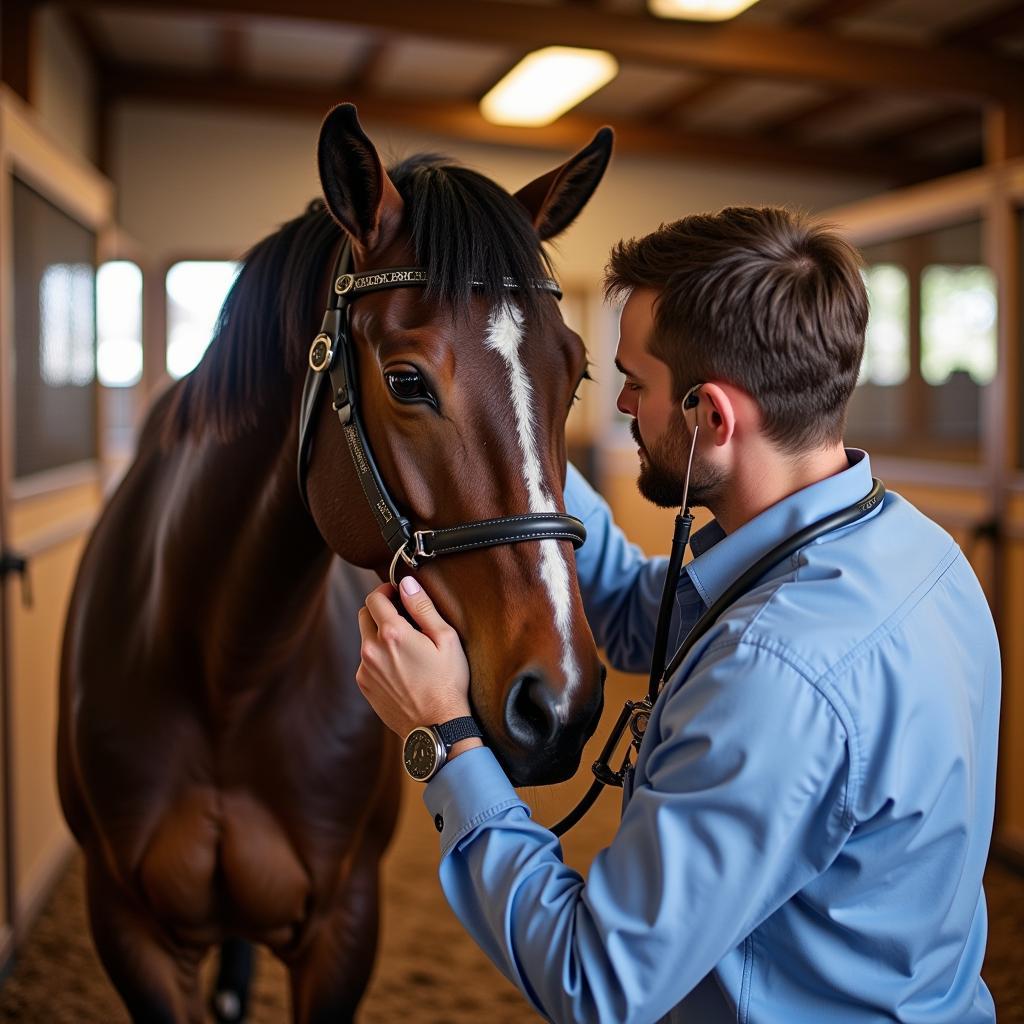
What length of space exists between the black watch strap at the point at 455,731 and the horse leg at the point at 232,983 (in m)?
1.30

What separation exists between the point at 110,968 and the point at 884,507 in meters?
1.21

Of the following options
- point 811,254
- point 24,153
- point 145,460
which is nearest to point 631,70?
point 24,153

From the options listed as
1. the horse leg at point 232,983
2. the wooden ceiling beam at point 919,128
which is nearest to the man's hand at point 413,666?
the horse leg at point 232,983

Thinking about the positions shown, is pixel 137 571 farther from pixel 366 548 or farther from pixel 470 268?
pixel 470 268

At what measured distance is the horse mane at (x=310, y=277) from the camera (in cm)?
98

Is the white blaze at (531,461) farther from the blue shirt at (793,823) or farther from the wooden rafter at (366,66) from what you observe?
the wooden rafter at (366,66)

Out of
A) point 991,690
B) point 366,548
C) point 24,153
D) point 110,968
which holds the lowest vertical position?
point 110,968

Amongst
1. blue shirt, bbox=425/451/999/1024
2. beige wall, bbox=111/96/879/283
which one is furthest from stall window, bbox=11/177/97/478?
beige wall, bbox=111/96/879/283

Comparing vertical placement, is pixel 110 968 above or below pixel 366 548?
below

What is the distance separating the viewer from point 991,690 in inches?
35.1

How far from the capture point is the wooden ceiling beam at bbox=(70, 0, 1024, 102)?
352 cm

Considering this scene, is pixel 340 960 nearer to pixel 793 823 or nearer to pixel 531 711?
pixel 531 711

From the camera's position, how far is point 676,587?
0.94m

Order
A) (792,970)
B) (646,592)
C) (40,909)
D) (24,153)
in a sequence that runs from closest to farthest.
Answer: (792,970) < (646,592) < (24,153) < (40,909)
